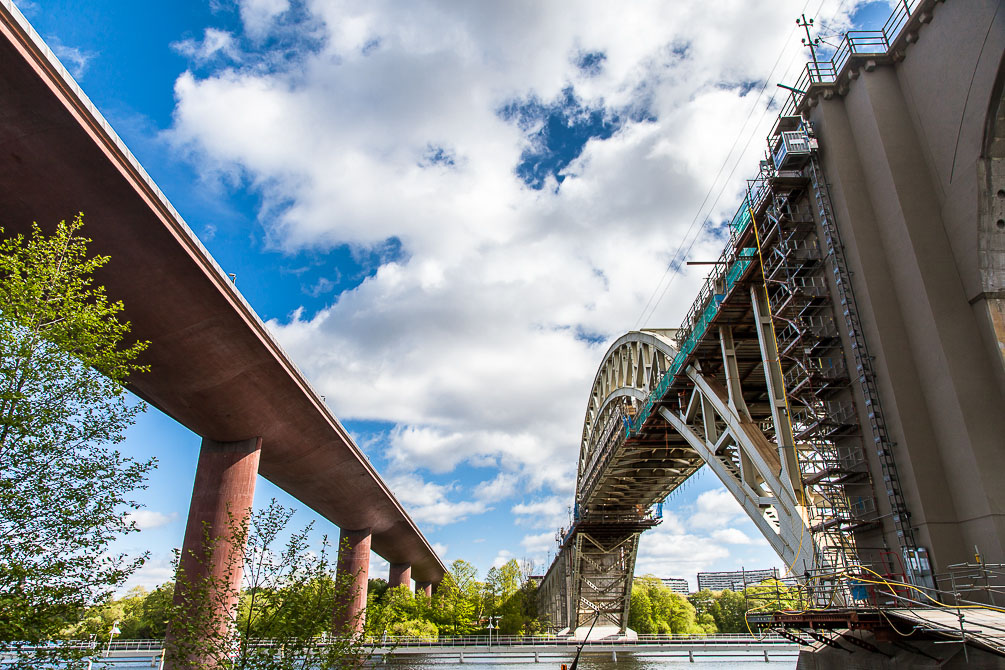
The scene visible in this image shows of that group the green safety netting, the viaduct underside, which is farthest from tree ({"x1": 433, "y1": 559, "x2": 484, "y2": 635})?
the viaduct underside

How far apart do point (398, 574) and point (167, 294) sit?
82.3 meters

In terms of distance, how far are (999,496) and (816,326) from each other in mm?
7108

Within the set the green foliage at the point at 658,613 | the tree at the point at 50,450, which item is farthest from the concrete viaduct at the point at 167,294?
the green foliage at the point at 658,613

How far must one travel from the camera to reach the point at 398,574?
96.4m

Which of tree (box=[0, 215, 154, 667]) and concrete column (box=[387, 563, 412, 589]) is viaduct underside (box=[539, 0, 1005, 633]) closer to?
tree (box=[0, 215, 154, 667])

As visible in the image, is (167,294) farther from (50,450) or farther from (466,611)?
(466,611)

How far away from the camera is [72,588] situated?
11.3m

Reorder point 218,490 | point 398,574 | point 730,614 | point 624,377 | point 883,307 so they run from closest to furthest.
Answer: point 883,307 < point 218,490 < point 624,377 < point 398,574 < point 730,614

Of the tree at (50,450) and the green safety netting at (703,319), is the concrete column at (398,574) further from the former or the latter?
the tree at (50,450)

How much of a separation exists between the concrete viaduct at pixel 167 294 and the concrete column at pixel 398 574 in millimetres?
55083

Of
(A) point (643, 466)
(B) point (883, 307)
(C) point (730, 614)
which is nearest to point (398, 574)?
(A) point (643, 466)

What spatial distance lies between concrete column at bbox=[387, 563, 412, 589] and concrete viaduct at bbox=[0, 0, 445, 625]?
181ft

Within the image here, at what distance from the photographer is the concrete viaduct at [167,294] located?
16.8 meters

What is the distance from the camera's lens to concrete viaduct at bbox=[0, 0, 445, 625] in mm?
16812
